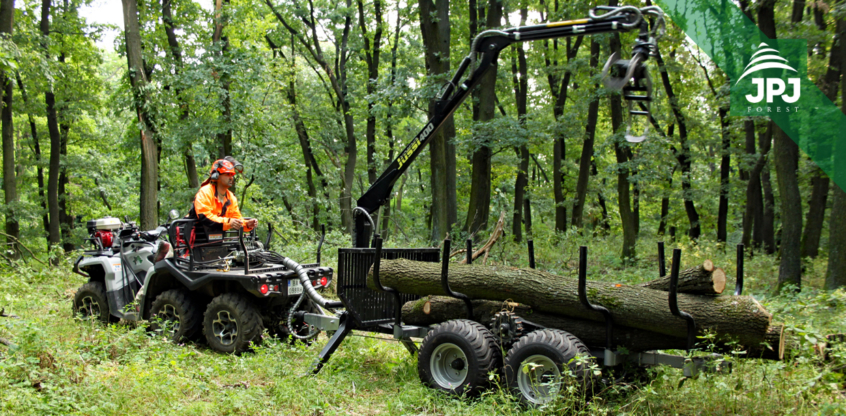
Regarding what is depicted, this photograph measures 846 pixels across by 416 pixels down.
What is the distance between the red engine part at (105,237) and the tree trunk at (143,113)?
412 cm

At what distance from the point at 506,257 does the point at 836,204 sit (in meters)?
6.02

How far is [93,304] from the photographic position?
8250 mm

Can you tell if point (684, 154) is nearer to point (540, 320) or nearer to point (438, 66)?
point (438, 66)

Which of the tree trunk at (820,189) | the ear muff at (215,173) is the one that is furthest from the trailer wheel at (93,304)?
the tree trunk at (820,189)

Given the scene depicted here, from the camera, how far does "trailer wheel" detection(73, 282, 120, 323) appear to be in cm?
815

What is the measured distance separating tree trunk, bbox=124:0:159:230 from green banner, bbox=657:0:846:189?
12909mm

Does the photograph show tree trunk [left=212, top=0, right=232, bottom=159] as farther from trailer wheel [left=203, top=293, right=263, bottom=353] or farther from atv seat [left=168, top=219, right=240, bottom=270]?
trailer wheel [left=203, top=293, right=263, bottom=353]

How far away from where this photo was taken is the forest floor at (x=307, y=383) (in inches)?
177

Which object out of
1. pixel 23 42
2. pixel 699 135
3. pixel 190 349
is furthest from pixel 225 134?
pixel 699 135

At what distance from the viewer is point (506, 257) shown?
12.8 meters

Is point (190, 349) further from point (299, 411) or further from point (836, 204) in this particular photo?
point (836, 204)

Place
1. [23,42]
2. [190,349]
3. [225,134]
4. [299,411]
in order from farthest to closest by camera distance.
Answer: [225,134]
[23,42]
[190,349]
[299,411]

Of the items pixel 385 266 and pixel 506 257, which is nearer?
pixel 385 266

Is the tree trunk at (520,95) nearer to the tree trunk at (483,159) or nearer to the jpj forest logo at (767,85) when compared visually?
the tree trunk at (483,159)
